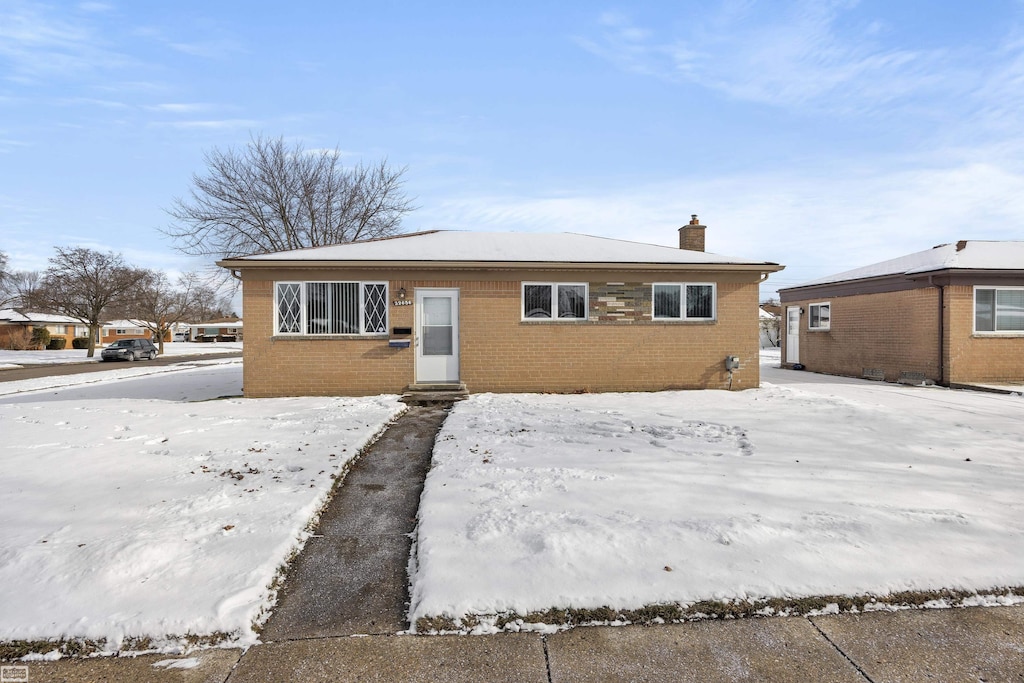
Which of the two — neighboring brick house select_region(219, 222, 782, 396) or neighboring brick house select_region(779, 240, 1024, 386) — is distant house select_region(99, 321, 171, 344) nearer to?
neighboring brick house select_region(219, 222, 782, 396)

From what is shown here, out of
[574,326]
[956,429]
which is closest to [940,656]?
[956,429]

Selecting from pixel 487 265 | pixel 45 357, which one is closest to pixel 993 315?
pixel 487 265

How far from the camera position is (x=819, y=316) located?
16953 millimetres

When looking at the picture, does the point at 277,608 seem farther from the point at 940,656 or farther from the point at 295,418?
the point at 295,418

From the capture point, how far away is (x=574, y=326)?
1085 cm

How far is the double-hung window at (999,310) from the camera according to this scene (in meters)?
12.8

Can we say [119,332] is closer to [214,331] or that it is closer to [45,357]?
[214,331]

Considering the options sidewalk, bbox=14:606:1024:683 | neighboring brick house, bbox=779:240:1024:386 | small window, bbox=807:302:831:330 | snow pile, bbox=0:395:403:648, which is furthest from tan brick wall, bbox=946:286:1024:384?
snow pile, bbox=0:395:403:648

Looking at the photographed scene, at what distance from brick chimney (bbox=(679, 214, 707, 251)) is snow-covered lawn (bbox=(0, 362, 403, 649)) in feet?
29.0

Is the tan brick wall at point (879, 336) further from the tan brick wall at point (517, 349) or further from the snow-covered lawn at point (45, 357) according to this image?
the snow-covered lawn at point (45, 357)

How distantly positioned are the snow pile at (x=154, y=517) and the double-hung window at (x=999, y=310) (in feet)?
48.3

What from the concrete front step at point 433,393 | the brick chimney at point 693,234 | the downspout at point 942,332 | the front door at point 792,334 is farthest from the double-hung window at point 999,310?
the concrete front step at point 433,393

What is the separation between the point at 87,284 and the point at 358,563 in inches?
1495

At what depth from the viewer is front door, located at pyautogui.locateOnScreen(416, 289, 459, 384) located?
10.7 m
